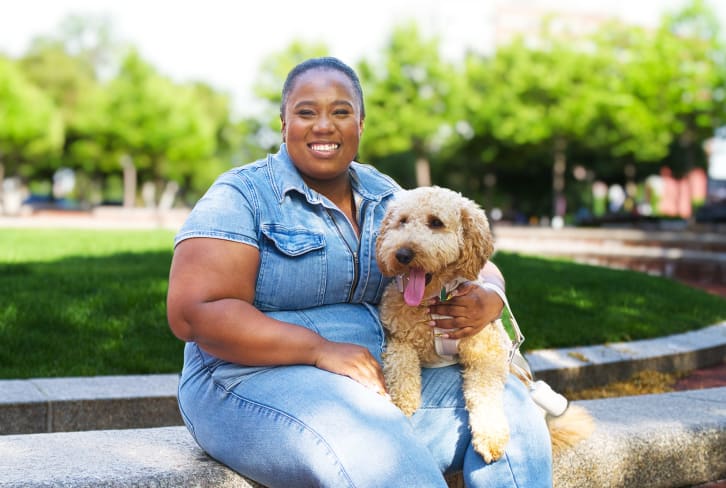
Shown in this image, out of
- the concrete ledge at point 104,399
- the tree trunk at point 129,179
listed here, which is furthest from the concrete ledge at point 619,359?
the tree trunk at point 129,179

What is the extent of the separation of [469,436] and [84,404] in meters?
2.53

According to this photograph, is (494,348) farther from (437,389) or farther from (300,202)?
(300,202)

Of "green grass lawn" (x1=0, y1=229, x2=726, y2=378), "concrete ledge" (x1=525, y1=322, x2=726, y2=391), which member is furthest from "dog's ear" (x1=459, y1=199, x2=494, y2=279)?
"green grass lawn" (x1=0, y1=229, x2=726, y2=378)

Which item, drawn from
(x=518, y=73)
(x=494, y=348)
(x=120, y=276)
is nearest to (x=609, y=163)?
(x=518, y=73)

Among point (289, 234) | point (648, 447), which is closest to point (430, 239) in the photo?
point (289, 234)

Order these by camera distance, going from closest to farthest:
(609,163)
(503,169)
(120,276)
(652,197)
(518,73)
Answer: (120,276) < (518,73) < (609,163) < (503,169) < (652,197)

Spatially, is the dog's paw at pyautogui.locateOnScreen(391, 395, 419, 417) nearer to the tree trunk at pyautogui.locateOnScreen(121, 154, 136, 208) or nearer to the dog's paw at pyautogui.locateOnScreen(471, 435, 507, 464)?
the dog's paw at pyautogui.locateOnScreen(471, 435, 507, 464)

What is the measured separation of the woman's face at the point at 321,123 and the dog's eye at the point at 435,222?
431 millimetres

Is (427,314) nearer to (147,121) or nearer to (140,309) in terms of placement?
(140,309)

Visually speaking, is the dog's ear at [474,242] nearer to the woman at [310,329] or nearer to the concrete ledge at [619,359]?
the woman at [310,329]

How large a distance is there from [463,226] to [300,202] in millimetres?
607

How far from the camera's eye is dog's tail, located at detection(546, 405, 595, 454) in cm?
A: 326

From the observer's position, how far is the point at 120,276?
7930mm

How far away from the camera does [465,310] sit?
2.89m
